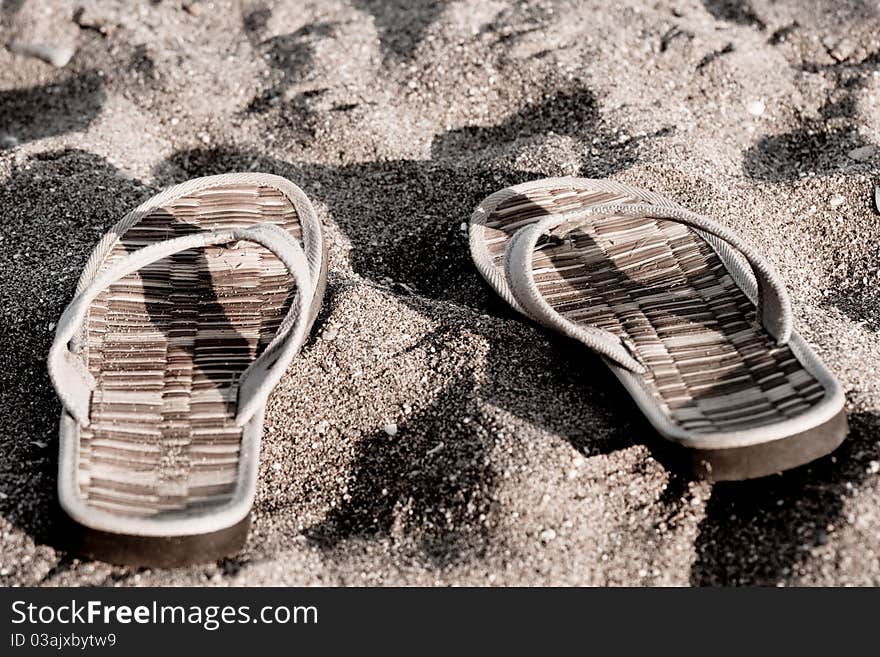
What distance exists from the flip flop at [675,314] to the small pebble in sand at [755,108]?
0.74 m

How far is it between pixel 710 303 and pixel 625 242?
27 centimetres

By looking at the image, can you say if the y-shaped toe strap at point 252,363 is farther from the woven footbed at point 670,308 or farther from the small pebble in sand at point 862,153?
the small pebble in sand at point 862,153

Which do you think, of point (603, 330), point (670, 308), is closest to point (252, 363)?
point (603, 330)

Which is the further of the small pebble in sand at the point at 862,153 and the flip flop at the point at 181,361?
the small pebble in sand at the point at 862,153

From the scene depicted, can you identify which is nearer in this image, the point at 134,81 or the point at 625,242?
the point at 625,242

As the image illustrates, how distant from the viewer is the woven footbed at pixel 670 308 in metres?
1.87

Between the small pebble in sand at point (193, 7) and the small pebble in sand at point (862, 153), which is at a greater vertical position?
the small pebble in sand at point (193, 7)

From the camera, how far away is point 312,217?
2.31m

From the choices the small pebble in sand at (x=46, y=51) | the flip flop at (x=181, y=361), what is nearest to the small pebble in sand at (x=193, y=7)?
the small pebble in sand at (x=46, y=51)

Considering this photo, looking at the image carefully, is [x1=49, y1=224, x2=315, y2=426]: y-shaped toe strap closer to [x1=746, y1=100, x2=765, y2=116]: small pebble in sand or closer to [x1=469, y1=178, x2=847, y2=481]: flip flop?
[x1=469, y1=178, x2=847, y2=481]: flip flop

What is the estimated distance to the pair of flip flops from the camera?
1.74 metres

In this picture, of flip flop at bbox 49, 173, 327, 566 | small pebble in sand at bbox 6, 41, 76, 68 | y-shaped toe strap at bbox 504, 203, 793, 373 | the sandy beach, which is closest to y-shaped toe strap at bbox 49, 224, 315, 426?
flip flop at bbox 49, 173, 327, 566
